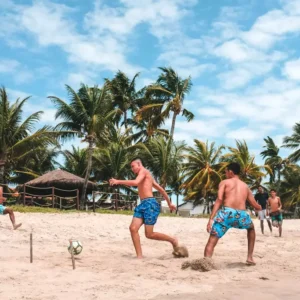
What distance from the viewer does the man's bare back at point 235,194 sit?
18.6 ft

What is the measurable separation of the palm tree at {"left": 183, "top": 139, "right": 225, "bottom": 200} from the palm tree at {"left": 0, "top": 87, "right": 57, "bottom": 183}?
1278cm

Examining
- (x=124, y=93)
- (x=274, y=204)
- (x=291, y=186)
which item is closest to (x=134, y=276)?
(x=274, y=204)

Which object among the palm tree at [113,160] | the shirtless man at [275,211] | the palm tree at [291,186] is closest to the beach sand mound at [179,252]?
the shirtless man at [275,211]

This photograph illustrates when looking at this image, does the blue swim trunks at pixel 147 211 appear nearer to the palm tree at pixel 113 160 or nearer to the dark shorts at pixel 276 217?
the dark shorts at pixel 276 217

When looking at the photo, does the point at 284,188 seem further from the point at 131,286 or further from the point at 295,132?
the point at 131,286

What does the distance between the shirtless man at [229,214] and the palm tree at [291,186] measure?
39572mm

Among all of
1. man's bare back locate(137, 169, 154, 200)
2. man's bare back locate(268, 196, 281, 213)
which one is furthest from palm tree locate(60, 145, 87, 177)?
man's bare back locate(137, 169, 154, 200)

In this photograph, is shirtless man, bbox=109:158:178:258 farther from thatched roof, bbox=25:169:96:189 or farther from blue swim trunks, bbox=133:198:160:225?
thatched roof, bbox=25:169:96:189

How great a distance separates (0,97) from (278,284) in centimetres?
2151

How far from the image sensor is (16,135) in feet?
77.6

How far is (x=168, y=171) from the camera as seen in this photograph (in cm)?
3053

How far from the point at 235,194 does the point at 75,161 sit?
28.2 meters

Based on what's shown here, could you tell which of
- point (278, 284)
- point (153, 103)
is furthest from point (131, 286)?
point (153, 103)

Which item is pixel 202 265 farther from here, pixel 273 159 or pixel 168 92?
pixel 273 159
